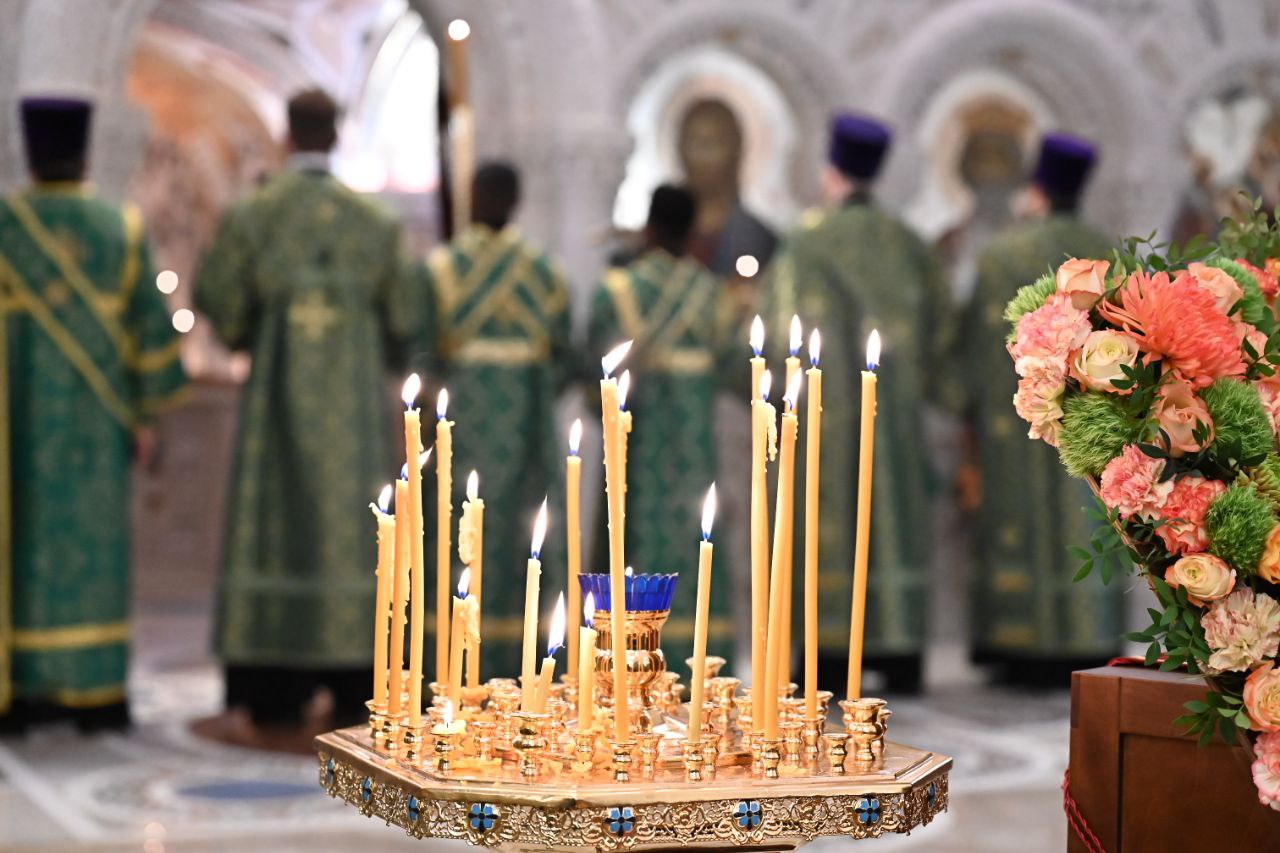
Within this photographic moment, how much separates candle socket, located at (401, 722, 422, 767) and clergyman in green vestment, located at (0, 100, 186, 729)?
3.68 metres

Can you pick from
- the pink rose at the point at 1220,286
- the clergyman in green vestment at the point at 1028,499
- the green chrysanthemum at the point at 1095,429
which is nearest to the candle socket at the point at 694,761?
the green chrysanthemum at the point at 1095,429

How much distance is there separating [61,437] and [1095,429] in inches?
156

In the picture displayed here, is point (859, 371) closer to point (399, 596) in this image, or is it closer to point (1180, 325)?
point (1180, 325)

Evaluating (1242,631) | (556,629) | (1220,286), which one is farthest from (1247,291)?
(556,629)

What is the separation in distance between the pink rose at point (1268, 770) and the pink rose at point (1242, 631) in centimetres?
8

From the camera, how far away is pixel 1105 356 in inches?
69.2

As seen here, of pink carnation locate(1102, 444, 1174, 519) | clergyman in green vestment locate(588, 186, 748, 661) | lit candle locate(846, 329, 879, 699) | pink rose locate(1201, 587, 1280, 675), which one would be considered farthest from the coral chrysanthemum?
clergyman in green vestment locate(588, 186, 748, 661)

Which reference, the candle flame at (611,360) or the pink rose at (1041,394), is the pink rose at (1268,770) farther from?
the candle flame at (611,360)

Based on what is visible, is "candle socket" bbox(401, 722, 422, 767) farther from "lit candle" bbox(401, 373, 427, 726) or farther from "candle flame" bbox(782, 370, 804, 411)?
"candle flame" bbox(782, 370, 804, 411)

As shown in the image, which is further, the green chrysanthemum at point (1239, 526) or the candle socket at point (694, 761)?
the green chrysanthemum at point (1239, 526)

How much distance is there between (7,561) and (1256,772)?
4161mm

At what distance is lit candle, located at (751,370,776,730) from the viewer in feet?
5.00

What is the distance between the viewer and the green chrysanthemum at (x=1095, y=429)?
180cm

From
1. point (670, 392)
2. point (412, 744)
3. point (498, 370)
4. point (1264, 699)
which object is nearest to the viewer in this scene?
point (412, 744)
